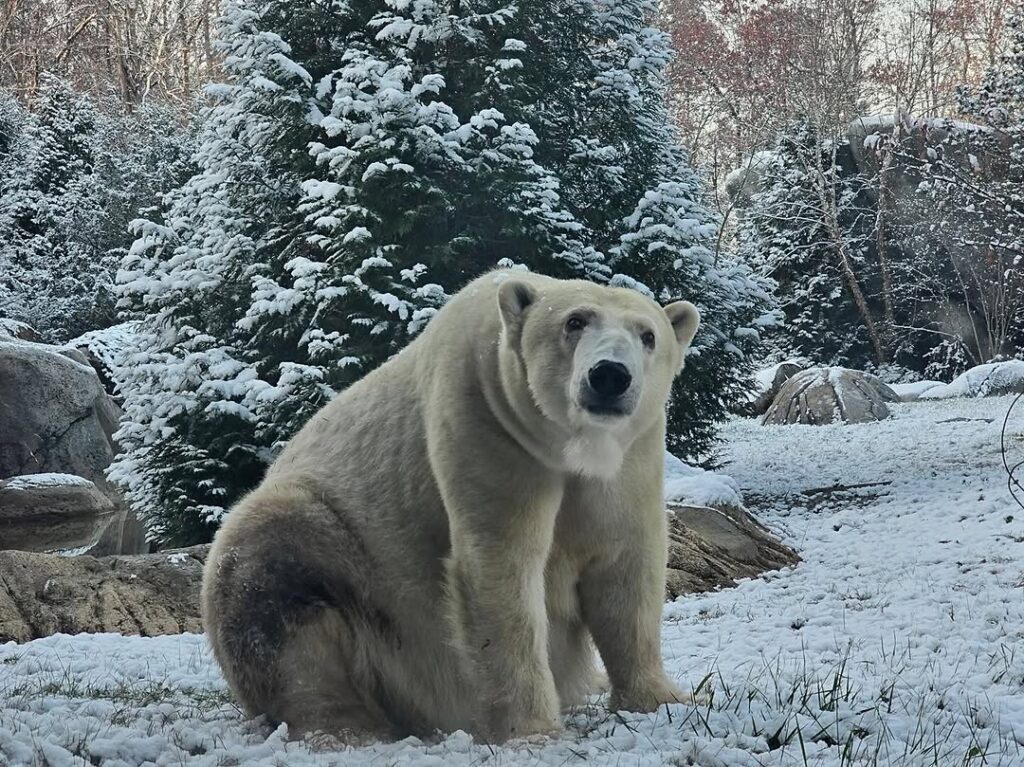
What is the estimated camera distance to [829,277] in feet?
81.5

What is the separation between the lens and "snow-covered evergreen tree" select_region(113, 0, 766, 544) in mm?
8883

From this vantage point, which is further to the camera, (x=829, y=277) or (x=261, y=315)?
(x=829, y=277)

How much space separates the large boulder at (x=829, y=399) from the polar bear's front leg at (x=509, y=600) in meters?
15.2

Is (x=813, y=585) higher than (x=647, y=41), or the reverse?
(x=647, y=41)

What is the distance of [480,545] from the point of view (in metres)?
3.22

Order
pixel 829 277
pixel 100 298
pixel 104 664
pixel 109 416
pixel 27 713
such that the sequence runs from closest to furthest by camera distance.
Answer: pixel 27 713 → pixel 104 664 → pixel 109 416 → pixel 100 298 → pixel 829 277

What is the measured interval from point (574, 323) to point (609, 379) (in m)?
0.30

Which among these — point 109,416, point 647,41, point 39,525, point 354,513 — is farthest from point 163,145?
point 354,513

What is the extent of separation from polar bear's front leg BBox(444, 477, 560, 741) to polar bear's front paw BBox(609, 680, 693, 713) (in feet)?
1.26

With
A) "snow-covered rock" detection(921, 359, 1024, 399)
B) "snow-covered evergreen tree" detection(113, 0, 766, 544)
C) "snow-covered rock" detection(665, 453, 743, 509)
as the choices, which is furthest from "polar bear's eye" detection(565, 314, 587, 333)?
"snow-covered rock" detection(921, 359, 1024, 399)

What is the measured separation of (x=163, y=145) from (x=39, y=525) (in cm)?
1294

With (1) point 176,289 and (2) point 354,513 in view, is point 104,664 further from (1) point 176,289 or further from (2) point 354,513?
(1) point 176,289

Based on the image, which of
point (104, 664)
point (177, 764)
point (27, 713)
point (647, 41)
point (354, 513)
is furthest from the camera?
point (647, 41)

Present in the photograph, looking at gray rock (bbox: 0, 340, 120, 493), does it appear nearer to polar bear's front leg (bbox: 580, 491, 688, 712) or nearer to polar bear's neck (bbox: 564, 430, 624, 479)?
polar bear's front leg (bbox: 580, 491, 688, 712)
